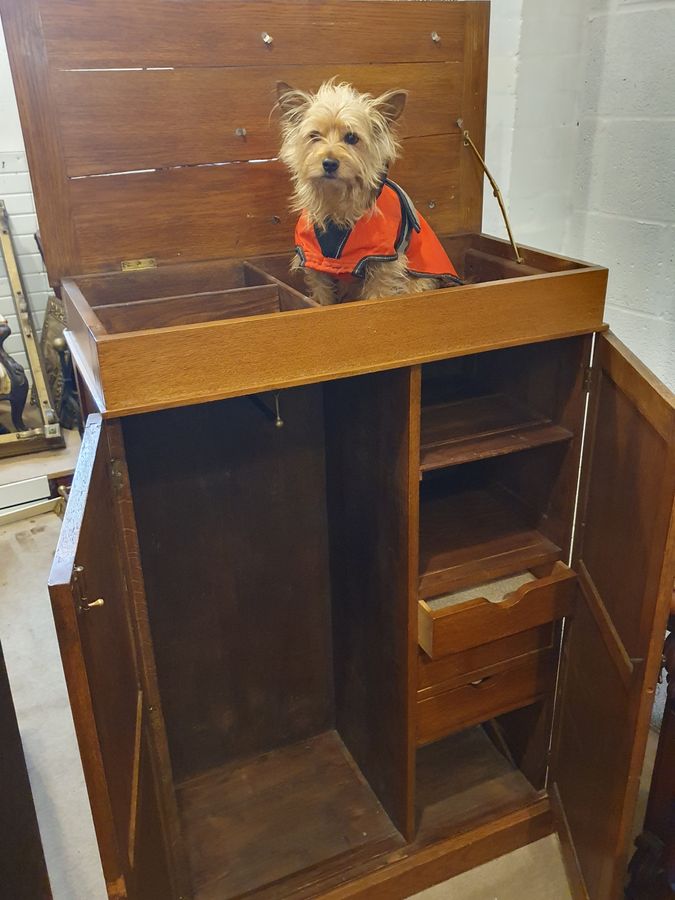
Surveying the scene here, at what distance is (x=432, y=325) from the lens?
4.10ft

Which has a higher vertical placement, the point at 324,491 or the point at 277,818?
the point at 324,491

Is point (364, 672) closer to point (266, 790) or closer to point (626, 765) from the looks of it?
point (266, 790)

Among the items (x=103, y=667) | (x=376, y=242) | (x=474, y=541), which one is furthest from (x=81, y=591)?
(x=474, y=541)

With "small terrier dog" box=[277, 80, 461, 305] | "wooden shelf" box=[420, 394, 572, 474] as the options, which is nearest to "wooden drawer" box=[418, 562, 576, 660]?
"wooden shelf" box=[420, 394, 572, 474]

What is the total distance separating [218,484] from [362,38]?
93 centimetres

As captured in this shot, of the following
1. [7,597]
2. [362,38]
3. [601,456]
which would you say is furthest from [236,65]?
[7,597]

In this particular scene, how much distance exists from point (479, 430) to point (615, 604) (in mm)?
404

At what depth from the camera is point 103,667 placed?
915mm

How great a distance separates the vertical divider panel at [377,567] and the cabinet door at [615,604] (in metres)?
0.34

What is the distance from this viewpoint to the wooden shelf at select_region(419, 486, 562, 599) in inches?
59.6

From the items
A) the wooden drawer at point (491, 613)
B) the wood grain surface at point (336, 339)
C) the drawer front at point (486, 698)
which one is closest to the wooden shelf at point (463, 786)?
the drawer front at point (486, 698)

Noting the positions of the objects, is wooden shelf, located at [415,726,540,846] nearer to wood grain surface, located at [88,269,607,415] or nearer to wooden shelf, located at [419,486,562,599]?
wooden shelf, located at [419,486,562,599]

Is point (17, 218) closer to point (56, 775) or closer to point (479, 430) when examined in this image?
point (56, 775)

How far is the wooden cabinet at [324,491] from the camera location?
1.18 m
